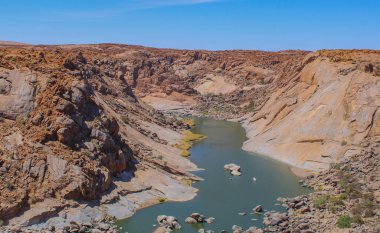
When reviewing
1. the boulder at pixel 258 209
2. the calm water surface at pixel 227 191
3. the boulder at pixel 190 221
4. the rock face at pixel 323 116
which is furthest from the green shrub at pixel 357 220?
the rock face at pixel 323 116

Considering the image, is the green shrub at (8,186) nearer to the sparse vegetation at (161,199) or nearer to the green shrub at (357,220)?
the sparse vegetation at (161,199)

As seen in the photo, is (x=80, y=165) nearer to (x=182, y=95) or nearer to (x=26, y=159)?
(x=26, y=159)

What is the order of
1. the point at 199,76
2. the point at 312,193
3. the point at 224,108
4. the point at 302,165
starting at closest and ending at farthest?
the point at 312,193, the point at 302,165, the point at 224,108, the point at 199,76

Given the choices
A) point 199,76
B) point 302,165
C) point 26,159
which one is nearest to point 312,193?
point 302,165

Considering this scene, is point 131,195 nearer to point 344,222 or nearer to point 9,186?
point 9,186

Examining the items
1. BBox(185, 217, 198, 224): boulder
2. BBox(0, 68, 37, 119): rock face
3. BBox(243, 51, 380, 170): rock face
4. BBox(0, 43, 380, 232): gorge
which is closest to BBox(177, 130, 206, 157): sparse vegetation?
BBox(0, 43, 380, 232): gorge

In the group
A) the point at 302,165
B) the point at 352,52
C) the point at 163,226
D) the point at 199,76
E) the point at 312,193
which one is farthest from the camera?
the point at 199,76
